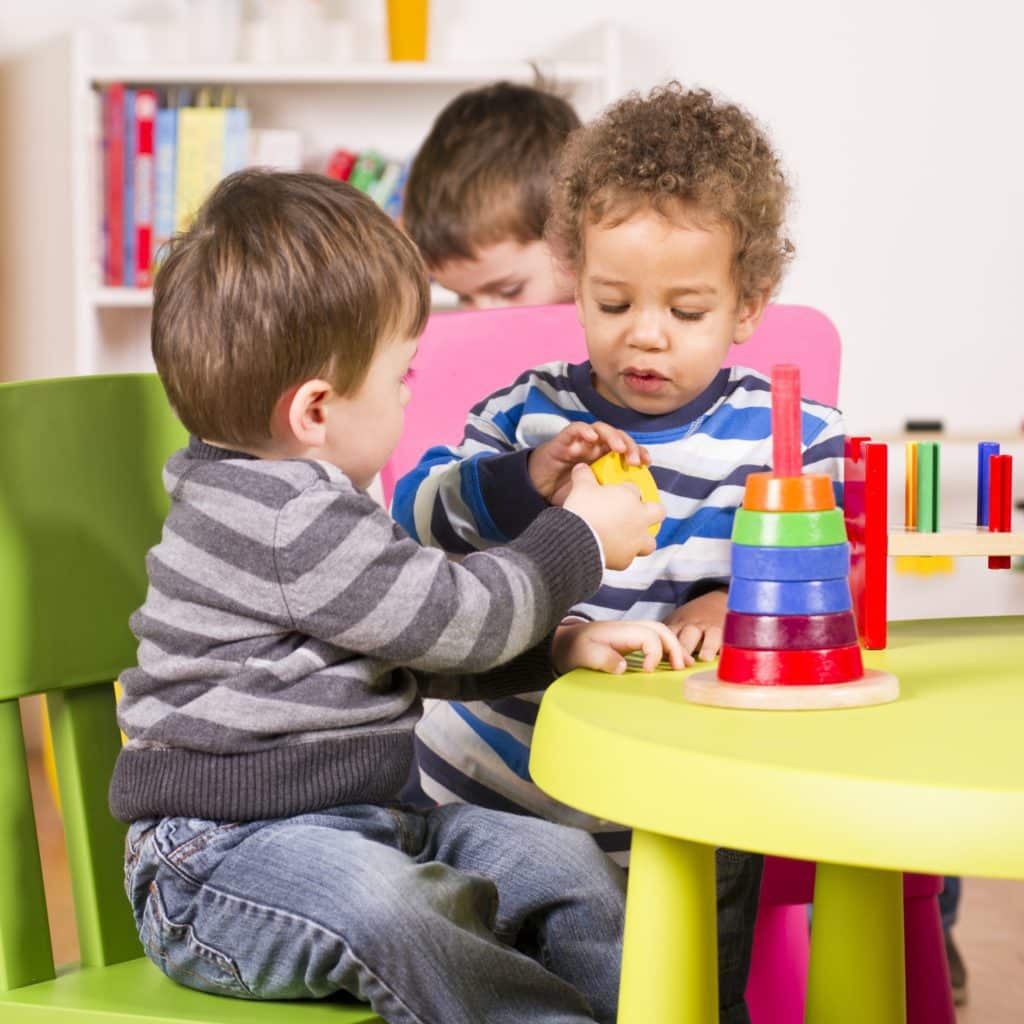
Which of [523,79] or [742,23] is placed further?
[742,23]

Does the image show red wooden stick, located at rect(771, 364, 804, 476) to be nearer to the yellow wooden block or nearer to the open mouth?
the yellow wooden block

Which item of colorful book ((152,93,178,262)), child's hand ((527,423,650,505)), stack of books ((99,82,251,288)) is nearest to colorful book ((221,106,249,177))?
stack of books ((99,82,251,288))

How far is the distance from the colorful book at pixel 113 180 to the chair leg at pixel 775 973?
225 cm

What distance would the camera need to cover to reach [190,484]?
3.39ft

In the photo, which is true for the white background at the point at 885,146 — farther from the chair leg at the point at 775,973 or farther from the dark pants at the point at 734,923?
the dark pants at the point at 734,923

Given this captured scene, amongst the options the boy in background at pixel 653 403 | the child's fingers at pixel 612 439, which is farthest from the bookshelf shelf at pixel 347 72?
the child's fingers at pixel 612 439

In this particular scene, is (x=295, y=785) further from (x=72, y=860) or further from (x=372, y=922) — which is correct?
(x=72, y=860)

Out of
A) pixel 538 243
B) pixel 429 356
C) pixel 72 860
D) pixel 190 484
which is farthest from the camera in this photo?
pixel 538 243

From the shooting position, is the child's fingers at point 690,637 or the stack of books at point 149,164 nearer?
the child's fingers at point 690,637

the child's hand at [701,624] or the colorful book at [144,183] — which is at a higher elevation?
the colorful book at [144,183]

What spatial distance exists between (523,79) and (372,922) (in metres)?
2.52

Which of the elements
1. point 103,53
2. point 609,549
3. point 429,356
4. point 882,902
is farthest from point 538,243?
point 103,53

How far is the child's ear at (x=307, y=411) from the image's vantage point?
3.39 feet

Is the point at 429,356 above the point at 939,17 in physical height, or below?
below
